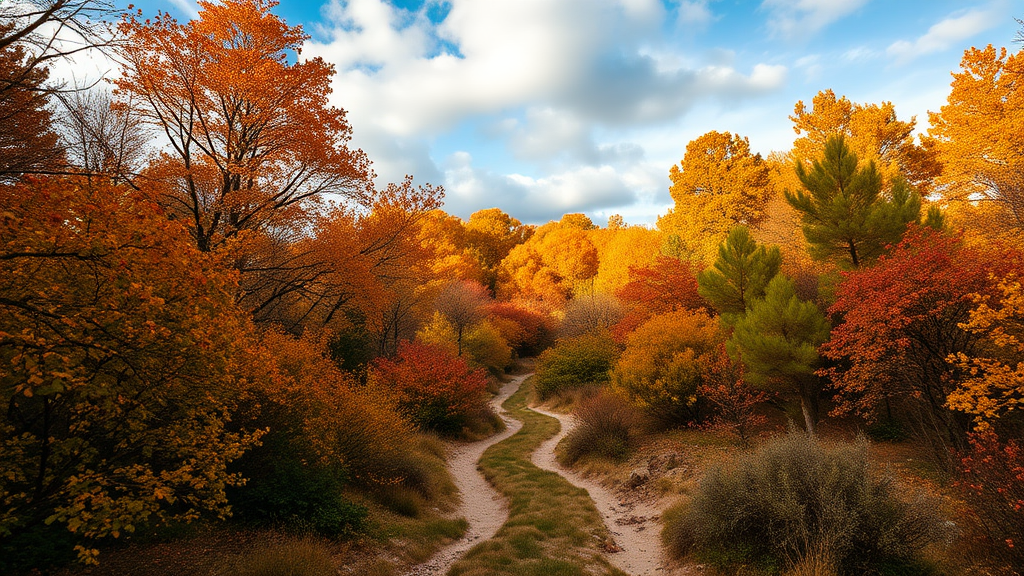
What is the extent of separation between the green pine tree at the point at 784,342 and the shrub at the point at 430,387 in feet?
38.1

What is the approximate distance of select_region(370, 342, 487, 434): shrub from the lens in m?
17.5

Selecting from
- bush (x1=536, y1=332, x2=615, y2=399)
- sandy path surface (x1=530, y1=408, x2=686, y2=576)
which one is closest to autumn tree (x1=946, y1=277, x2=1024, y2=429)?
sandy path surface (x1=530, y1=408, x2=686, y2=576)

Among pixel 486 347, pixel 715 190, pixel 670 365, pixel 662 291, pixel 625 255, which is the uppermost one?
pixel 715 190

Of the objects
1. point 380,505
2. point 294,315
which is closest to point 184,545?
point 380,505

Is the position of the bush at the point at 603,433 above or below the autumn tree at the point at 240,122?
below

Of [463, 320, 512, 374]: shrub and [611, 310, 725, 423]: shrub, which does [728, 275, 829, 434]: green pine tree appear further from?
[463, 320, 512, 374]: shrub

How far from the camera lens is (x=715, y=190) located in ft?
85.6

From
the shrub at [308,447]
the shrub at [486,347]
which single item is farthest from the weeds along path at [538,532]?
the shrub at [486,347]

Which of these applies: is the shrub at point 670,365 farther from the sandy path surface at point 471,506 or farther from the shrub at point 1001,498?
the shrub at point 1001,498

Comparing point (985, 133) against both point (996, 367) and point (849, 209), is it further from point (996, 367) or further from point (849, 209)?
point (996, 367)

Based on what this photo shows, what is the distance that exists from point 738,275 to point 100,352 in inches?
690

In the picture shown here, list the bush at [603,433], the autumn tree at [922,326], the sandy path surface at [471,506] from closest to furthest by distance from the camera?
the sandy path surface at [471,506] < the autumn tree at [922,326] < the bush at [603,433]

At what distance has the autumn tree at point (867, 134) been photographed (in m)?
22.4

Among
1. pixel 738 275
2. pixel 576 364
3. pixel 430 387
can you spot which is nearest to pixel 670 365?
pixel 738 275
